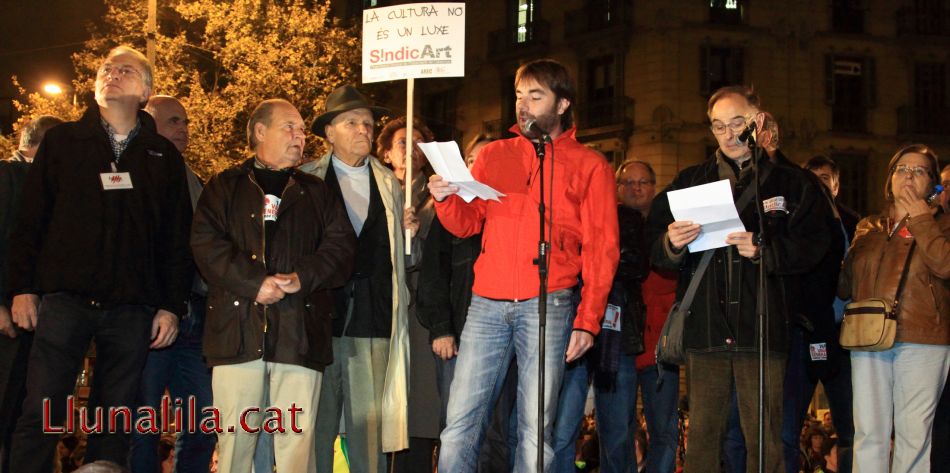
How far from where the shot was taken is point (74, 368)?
19.4 feet

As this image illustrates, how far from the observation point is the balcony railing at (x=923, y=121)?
113ft

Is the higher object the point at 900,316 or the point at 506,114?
the point at 506,114

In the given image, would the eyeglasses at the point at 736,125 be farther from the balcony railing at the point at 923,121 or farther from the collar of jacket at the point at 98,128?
the balcony railing at the point at 923,121

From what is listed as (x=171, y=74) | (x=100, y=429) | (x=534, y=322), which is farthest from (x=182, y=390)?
(x=171, y=74)

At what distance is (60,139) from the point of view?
6230 millimetres

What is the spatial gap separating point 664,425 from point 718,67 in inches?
1087

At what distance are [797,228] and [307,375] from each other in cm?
283

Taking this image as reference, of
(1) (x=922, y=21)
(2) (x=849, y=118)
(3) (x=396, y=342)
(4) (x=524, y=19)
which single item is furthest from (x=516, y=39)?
(3) (x=396, y=342)

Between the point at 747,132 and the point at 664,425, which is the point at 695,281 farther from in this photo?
the point at 664,425

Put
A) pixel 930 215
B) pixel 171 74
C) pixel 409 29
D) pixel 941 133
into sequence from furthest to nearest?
pixel 941 133 < pixel 171 74 < pixel 409 29 < pixel 930 215

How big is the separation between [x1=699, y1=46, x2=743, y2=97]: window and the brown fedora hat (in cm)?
2726

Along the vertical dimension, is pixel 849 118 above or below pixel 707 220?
above

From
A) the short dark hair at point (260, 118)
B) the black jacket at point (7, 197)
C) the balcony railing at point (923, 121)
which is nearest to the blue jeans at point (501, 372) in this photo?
the short dark hair at point (260, 118)

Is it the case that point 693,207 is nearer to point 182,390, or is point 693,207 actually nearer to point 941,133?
point 182,390
